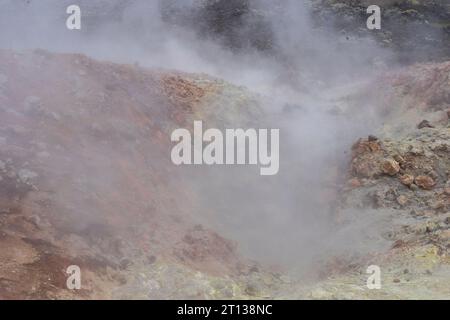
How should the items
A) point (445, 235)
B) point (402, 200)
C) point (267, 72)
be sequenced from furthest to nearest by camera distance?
point (267, 72) < point (402, 200) < point (445, 235)

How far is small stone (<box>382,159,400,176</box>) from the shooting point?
12242mm

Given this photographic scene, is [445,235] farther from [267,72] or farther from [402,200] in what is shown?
[267,72]

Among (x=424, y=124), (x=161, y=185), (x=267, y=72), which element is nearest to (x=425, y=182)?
(x=424, y=124)

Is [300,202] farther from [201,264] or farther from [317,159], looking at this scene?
[201,264]

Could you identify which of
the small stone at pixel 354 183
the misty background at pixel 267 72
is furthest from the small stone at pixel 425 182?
the misty background at pixel 267 72

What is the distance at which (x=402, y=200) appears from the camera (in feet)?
37.8

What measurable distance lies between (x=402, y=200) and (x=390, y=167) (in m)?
1.02

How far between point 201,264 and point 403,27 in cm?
2494

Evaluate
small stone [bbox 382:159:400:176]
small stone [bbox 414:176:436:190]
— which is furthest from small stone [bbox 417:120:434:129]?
Result: small stone [bbox 414:176:436:190]

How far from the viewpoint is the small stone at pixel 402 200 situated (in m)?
11.5

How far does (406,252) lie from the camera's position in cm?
913
